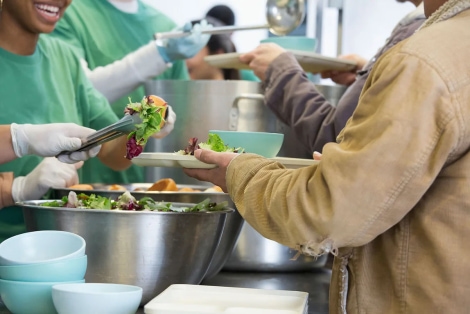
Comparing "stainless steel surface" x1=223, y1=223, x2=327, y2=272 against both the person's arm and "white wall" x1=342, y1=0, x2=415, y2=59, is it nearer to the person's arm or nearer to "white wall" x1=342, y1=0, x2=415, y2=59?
the person's arm

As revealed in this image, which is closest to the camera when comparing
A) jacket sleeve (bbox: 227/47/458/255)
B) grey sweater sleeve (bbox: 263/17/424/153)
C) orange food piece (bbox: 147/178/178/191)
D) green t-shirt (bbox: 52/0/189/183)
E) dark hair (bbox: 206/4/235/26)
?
jacket sleeve (bbox: 227/47/458/255)

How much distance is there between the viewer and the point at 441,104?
0.97 m

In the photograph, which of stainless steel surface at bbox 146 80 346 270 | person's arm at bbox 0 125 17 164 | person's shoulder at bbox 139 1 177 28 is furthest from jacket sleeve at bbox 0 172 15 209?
person's shoulder at bbox 139 1 177 28

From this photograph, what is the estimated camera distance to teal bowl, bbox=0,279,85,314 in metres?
1.17

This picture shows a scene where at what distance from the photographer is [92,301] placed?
106cm

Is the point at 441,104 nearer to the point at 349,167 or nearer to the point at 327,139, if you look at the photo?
the point at 349,167

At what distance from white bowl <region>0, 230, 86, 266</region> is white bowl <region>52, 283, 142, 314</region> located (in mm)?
185

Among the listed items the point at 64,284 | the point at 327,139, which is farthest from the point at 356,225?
the point at 327,139

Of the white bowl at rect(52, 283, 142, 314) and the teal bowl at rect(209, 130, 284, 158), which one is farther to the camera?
the teal bowl at rect(209, 130, 284, 158)

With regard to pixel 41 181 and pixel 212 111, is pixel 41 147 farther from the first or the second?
pixel 212 111

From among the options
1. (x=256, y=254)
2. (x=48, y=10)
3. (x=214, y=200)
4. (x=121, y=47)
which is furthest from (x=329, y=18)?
(x=214, y=200)

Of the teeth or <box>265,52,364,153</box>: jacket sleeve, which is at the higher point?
the teeth

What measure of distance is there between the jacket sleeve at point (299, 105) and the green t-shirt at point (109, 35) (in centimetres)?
88

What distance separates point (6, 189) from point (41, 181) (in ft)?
0.36
